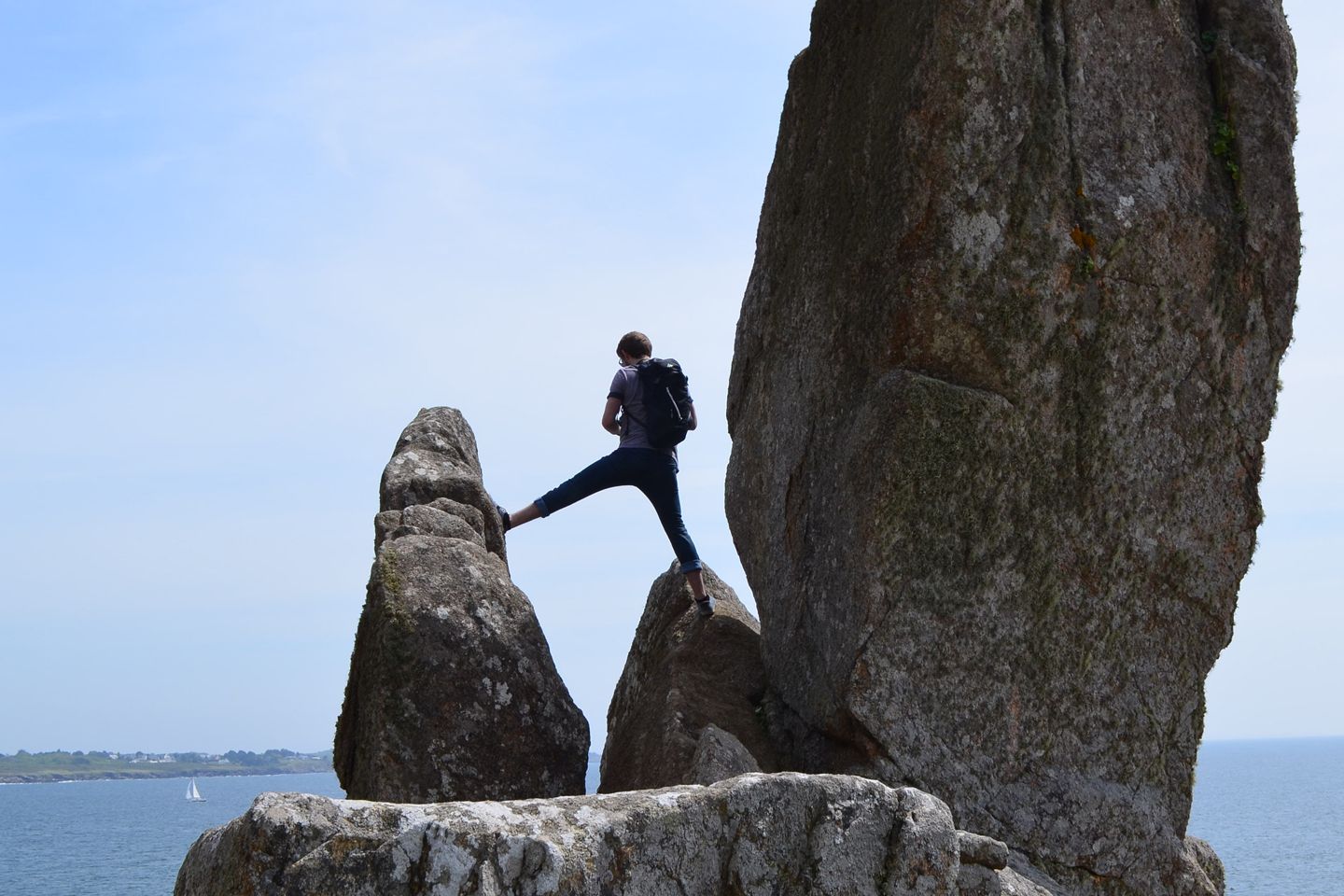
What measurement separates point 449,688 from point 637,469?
114 inches

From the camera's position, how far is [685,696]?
1215 cm

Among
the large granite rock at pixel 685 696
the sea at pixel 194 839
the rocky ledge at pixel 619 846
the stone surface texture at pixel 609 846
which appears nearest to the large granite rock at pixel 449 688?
the large granite rock at pixel 685 696

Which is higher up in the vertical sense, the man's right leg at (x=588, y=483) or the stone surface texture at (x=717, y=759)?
the man's right leg at (x=588, y=483)

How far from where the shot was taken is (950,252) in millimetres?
11391

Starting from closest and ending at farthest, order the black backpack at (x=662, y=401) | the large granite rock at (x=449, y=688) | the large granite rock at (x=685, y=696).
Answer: the large granite rock at (x=685, y=696)
the large granite rock at (x=449, y=688)
the black backpack at (x=662, y=401)

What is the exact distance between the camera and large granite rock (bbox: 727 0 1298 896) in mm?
11148

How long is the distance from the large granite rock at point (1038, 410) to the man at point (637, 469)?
1.16 m

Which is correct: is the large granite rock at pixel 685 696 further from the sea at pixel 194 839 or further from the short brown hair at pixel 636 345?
the sea at pixel 194 839

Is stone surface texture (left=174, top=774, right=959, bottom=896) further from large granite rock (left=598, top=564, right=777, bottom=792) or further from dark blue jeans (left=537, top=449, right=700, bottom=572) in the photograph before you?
dark blue jeans (left=537, top=449, right=700, bottom=572)

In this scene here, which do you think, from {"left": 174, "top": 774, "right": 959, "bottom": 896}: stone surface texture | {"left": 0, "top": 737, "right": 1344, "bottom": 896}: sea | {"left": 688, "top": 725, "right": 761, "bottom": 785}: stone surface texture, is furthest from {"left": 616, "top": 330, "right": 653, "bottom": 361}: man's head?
{"left": 0, "top": 737, "right": 1344, "bottom": 896}: sea

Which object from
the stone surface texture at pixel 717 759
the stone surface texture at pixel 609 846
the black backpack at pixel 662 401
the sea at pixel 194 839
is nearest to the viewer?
the stone surface texture at pixel 609 846

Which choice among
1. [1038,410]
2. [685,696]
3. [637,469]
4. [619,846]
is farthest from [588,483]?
[619,846]

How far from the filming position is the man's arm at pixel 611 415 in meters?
13.4

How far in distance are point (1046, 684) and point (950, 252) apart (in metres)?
3.41
